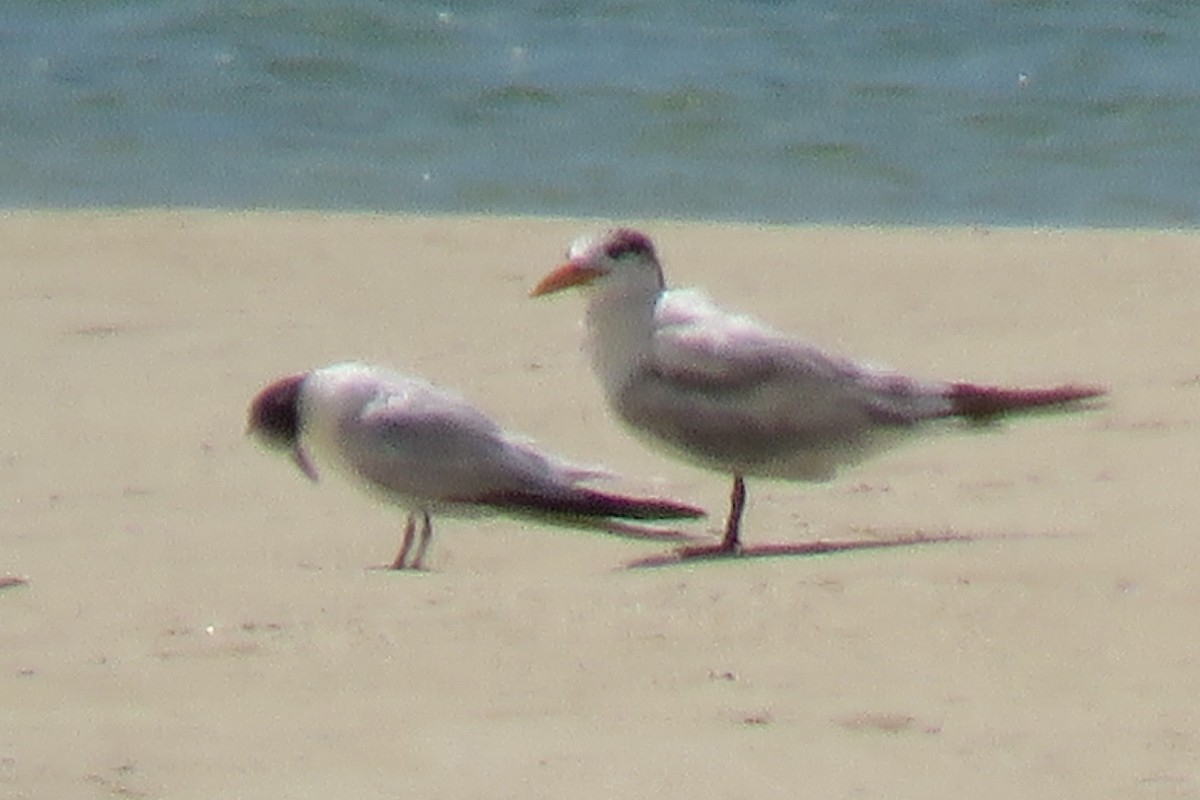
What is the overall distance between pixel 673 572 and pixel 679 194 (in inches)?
306

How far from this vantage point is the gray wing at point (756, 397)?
5.87 meters

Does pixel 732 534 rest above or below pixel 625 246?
below

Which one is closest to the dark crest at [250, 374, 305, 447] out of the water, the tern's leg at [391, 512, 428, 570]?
the tern's leg at [391, 512, 428, 570]

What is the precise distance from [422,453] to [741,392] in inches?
27.0

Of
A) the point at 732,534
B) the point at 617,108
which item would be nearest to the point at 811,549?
the point at 732,534

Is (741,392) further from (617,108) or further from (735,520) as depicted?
(617,108)

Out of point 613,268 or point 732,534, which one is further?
point 613,268

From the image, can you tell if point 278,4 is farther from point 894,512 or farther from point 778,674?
point 778,674

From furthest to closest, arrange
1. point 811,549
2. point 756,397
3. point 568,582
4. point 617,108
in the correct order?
point 617,108 < point 756,397 < point 811,549 < point 568,582

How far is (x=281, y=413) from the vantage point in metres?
6.06

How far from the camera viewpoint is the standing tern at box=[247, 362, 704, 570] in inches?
228

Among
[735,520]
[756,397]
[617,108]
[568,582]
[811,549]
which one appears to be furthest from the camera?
[617,108]

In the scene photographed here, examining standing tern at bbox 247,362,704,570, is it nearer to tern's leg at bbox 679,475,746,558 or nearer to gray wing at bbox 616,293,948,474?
tern's leg at bbox 679,475,746,558

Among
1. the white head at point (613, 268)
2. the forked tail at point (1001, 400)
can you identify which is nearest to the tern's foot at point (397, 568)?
the white head at point (613, 268)
